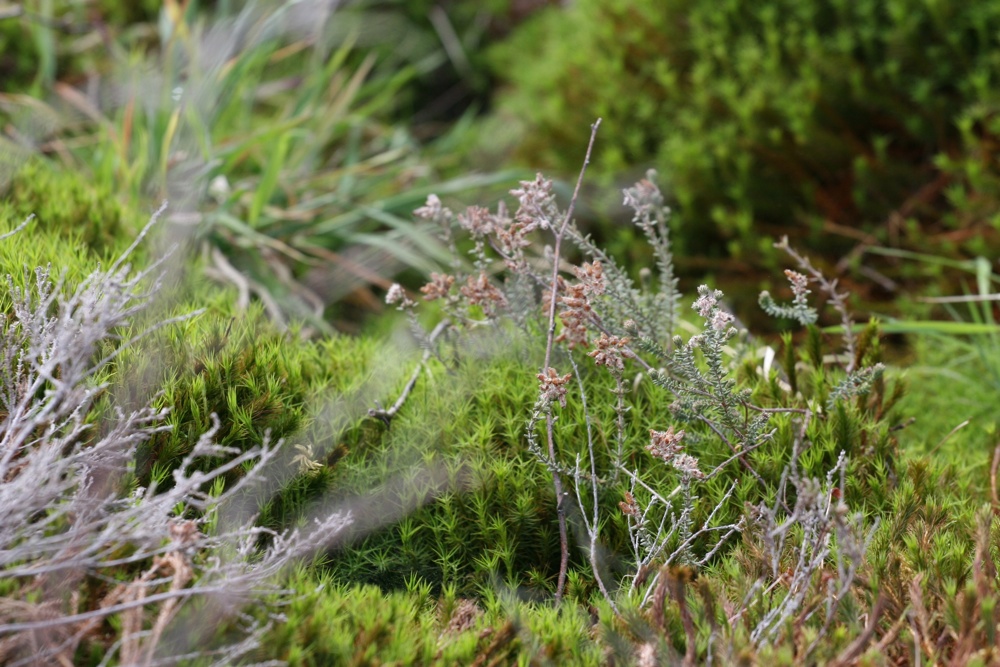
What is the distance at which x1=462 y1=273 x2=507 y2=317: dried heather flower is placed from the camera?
2.12 meters

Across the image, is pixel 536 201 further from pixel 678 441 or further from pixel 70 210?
pixel 70 210

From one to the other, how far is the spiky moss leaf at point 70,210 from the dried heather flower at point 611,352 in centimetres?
136

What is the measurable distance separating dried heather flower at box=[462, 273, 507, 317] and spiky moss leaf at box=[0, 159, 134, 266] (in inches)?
38.4

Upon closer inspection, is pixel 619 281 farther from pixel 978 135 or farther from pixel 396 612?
pixel 978 135

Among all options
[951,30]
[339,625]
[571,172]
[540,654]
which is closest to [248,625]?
[339,625]

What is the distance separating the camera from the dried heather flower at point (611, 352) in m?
1.76

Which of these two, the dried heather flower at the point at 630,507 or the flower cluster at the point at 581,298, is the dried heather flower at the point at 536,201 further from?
the dried heather flower at the point at 630,507

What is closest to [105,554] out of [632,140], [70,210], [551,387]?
[551,387]

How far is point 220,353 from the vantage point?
6.24 ft

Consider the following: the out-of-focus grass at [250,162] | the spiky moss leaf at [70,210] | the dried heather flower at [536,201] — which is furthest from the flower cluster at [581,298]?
the spiky moss leaf at [70,210]

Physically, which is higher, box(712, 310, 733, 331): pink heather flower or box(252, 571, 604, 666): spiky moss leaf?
box(712, 310, 733, 331): pink heather flower

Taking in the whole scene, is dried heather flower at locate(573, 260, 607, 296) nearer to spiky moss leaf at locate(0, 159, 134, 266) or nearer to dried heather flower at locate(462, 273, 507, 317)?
dried heather flower at locate(462, 273, 507, 317)

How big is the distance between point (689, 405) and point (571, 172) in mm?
2350

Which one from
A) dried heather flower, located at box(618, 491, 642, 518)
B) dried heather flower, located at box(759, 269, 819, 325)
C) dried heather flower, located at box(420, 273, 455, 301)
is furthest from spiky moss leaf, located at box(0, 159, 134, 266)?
dried heather flower, located at box(759, 269, 819, 325)
